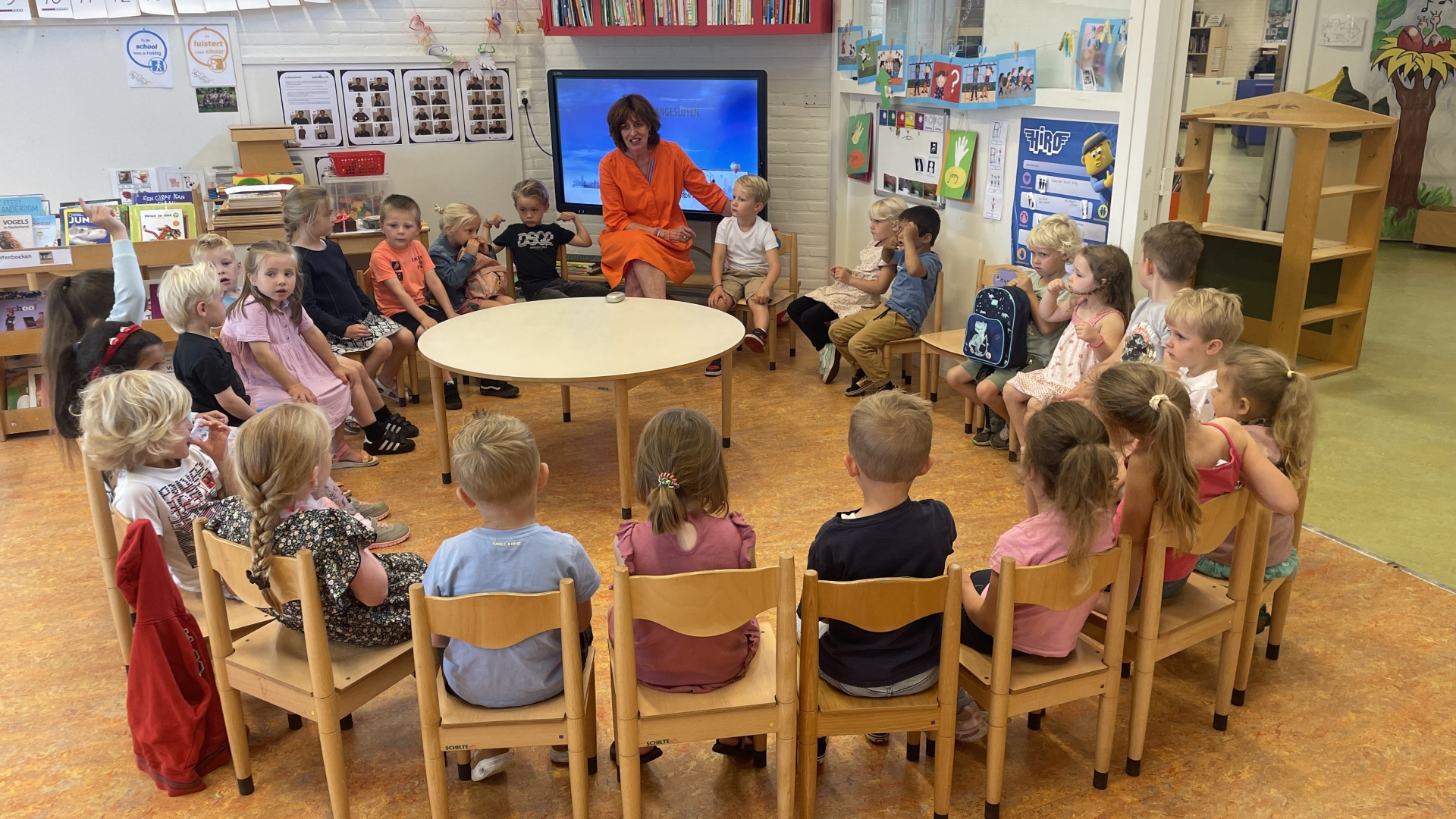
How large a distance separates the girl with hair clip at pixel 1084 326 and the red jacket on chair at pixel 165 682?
2685mm

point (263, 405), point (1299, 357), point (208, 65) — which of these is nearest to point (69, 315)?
point (263, 405)

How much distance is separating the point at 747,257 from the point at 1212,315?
306cm

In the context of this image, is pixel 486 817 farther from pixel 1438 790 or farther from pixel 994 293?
pixel 994 293

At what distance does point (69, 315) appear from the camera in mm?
3414

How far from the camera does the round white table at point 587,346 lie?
12.2 feet

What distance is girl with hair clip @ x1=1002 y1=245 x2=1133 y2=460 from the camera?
12.4 feet

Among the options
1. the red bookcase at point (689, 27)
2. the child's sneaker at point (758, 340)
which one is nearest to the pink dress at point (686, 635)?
the child's sneaker at point (758, 340)

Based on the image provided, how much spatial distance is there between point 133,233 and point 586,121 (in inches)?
97.2

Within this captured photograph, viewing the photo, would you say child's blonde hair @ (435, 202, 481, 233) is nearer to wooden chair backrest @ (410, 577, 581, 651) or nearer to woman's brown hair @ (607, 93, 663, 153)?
woman's brown hair @ (607, 93, 663, 153)

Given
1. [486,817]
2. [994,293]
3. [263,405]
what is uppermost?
[994,293]

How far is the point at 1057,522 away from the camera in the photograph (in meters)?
2.23

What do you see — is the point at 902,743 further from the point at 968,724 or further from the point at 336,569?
→ the point at 336,569

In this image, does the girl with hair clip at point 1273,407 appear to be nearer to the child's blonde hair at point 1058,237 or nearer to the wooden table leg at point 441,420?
the child's blonde hair at point 1058,237

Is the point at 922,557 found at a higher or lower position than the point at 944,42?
lower
